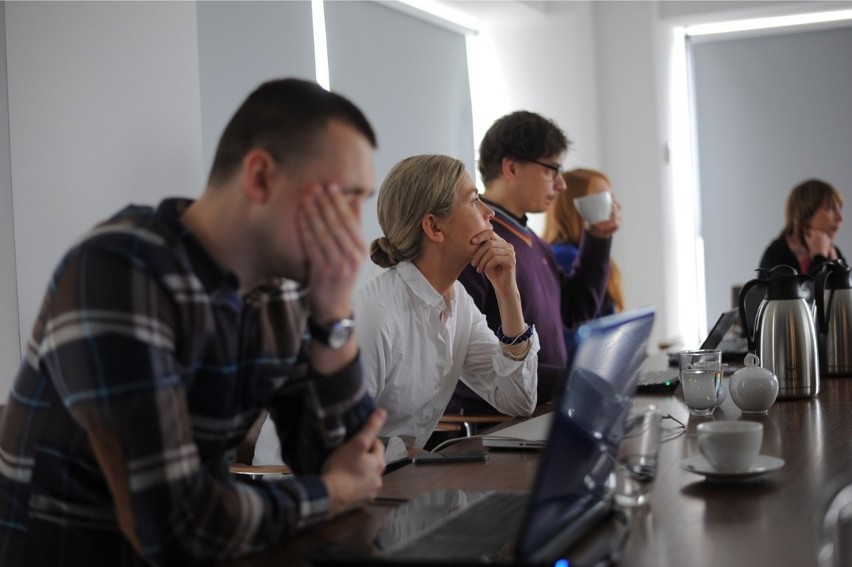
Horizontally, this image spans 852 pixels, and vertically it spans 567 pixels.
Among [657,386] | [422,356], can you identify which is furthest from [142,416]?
[657,386]

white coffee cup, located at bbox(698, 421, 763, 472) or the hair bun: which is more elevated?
the hair bun

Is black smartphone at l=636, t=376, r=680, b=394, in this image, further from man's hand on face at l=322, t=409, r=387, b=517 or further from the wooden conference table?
man's hand on face at l=322, t=409, r=387, b=517

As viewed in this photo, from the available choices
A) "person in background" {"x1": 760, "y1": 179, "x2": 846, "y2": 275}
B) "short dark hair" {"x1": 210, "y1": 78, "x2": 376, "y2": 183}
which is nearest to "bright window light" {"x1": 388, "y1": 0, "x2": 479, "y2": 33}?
"person in background" {"x1": 760, "y1": 179, "x2": 846, "y2": 275}

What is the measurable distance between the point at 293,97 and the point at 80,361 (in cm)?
43

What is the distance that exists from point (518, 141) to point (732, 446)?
2.05 m

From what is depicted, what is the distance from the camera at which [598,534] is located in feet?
3.90

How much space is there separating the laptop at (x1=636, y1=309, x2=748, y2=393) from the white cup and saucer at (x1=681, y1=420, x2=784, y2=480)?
95 cm

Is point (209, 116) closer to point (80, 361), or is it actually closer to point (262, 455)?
point (262, 455)

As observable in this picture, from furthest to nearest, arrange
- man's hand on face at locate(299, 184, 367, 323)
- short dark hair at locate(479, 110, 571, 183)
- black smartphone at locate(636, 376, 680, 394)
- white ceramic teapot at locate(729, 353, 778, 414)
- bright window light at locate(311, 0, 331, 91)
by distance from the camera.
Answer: bright window light at locate(311, 0, 331, 91), short dark hair at locate(479, 110, 571, 183), black smartphone at locate(636, 376, 680, 394), white ceramic teapot at locate(729, 353, 778, 414), man's hand on face at locate(299, 184, 367, 323)

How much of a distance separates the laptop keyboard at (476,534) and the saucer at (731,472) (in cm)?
31

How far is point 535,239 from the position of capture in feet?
11.2

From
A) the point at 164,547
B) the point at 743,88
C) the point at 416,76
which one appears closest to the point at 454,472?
the point at 164,547

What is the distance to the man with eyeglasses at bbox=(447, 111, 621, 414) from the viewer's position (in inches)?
120

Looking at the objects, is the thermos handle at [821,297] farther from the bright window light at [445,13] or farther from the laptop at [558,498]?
the bright window light at [445,13]
